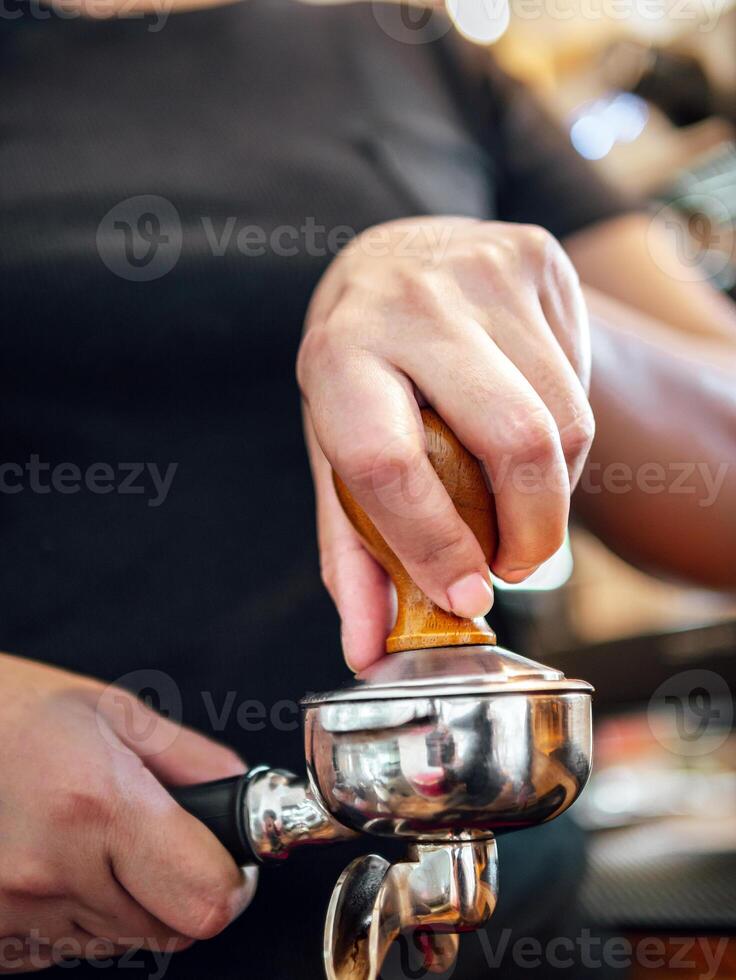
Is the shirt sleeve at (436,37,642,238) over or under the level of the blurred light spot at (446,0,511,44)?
under

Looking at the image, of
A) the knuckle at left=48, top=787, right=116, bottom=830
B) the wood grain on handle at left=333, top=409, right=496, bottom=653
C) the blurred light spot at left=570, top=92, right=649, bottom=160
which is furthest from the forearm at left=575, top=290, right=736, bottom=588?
the blurred light spot at left=570, top=92, right=649, bottom=160

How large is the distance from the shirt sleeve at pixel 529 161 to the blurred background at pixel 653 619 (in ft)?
0.13

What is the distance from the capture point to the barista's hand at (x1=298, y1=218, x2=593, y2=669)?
1.05ft

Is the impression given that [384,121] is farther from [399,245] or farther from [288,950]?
[288,950]

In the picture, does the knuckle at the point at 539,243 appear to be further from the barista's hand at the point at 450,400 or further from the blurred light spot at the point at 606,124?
the blurred light spot at the point at 606,124

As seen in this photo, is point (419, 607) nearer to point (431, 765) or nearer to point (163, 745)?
point (431, 765)

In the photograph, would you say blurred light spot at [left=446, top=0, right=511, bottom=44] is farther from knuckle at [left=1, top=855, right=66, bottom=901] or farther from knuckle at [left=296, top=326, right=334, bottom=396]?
knuckle at [left=1, top=855, right=66, bottom=901]

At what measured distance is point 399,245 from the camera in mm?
479

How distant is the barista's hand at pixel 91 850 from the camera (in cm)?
39

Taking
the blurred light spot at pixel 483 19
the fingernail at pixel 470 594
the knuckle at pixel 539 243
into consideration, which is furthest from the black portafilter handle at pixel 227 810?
the blurred light spot at pixel 483 19

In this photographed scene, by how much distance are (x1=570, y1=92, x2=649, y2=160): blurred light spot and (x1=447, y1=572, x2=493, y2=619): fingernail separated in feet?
10.6

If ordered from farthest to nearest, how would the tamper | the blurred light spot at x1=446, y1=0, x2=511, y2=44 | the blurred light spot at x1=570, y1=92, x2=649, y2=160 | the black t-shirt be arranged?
the blurred light spot at x1=570, y1=92, x2=649, y2=160 → the blurred light spot at x1=446, y1=0, x2=511, y2=44 → the black t-shirt → the tamper

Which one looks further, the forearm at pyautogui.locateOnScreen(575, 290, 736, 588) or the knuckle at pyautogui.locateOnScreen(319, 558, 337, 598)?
the forearm at pyautogui.locateOnScreen(575, 290, 736, 588)

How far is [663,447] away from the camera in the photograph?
619 mm
